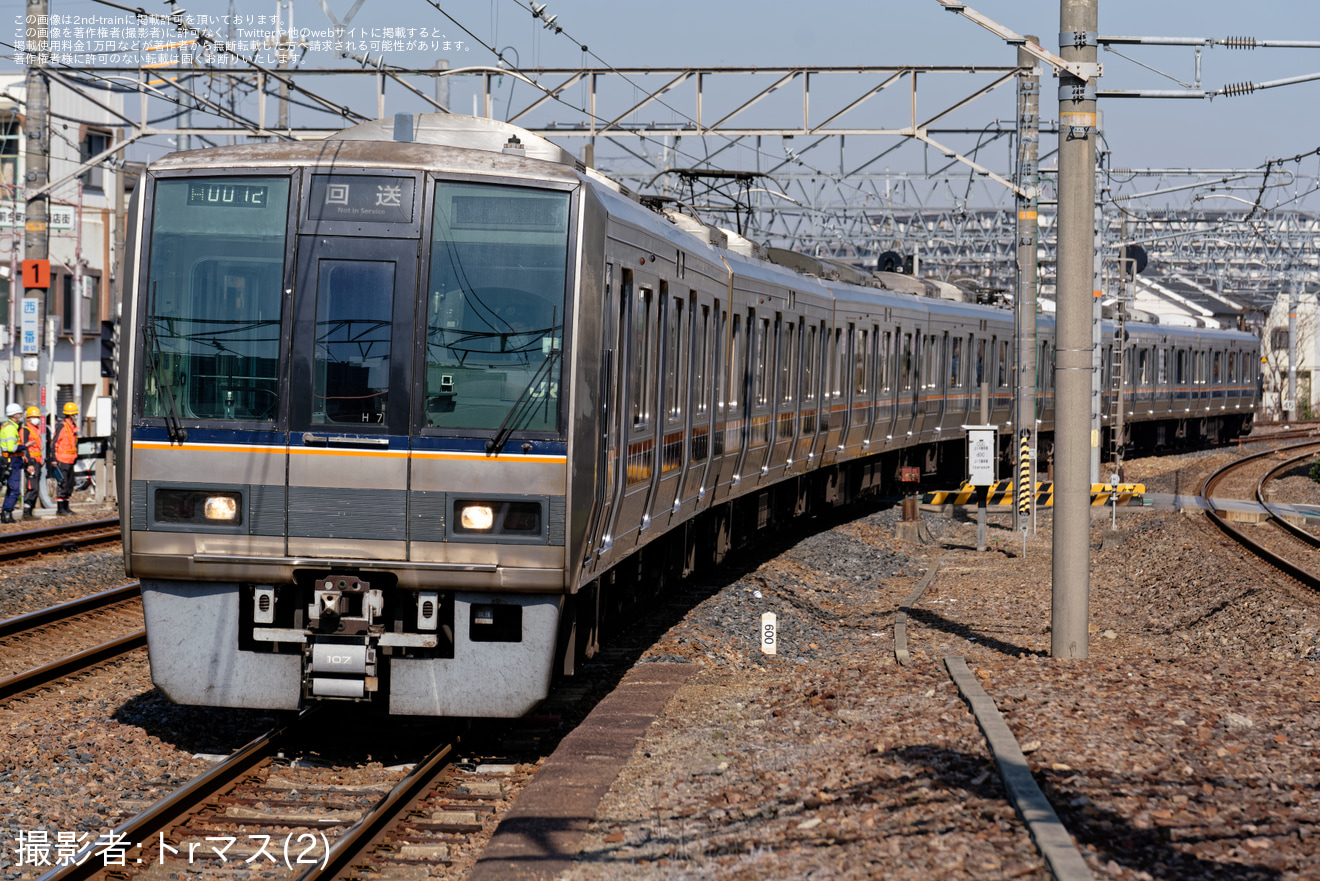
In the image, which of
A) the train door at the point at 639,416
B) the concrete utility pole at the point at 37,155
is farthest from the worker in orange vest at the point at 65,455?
the train door at the point at 639,416

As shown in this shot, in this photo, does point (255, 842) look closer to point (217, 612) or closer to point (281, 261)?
point (217, 612)

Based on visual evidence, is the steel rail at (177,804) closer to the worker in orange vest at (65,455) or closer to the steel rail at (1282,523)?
the worker in orange vest at (65,455)

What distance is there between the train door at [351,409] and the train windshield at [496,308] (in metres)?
0.16

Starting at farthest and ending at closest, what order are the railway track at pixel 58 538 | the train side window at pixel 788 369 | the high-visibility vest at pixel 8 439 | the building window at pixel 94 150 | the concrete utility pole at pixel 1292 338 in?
the concrete utility pole at pixel 1292 338 < the building window at pixel 94 150 < the high-visibility vest at pixel 8 439 < the train side window at pixel 788 369 < the railway track at pixel 58 538

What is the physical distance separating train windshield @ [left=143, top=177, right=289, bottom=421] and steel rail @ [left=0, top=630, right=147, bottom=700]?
8.00 feet

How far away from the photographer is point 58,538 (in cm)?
1681

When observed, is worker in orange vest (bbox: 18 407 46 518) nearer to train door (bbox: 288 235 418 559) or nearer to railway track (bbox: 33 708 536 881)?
railway track (bbox: 33 708 536 881)

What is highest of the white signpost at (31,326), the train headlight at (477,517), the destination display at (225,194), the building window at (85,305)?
the building window at (85,305)

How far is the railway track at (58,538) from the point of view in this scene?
1548 centimetres

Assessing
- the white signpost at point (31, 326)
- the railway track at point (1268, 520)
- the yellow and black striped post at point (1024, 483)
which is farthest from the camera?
the yellow and black striped post at point (1024, 483)

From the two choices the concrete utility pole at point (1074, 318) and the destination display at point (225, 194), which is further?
the concrete utility pole at point (1074, 318)

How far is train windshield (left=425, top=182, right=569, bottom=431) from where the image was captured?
757cm

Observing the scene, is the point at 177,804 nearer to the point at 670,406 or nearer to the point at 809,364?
the point at 670,406

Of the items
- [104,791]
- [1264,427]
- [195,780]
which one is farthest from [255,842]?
[1264,427]
